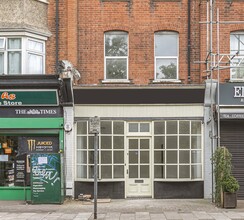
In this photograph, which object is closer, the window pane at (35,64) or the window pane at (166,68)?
the window pane at (35,64)

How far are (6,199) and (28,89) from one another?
13.2ft

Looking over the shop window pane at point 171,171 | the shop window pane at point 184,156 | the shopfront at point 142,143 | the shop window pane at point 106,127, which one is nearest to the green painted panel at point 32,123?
the shopfront at point 142,143

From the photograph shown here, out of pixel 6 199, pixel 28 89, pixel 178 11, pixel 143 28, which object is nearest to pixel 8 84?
pixel 28 89

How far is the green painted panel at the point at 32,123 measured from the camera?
16.5 metres

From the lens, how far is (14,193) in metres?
16.5

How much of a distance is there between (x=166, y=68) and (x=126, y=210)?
5.52 meters

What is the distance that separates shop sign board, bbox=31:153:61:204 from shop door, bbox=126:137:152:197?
2.75 m

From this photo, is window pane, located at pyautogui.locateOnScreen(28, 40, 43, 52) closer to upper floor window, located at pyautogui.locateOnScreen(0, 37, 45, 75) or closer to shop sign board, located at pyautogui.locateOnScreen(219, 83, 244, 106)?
upper floor window, located at pyautogui.locateOnScreen(0, 37, 45, 75)

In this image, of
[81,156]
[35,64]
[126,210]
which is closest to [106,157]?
[81,156]

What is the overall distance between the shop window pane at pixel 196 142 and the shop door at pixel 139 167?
1556mm

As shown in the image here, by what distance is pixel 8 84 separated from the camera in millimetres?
16188

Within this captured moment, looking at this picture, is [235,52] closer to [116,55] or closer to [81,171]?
[116,55]

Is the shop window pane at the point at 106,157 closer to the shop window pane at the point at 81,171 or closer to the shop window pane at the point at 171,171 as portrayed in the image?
the shop window pane at the point at 81,171

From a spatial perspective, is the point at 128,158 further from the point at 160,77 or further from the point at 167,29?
the point at 167,29
